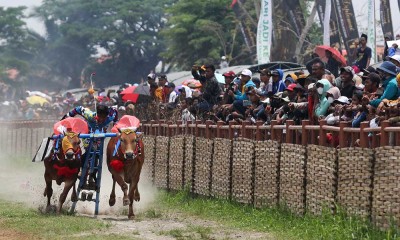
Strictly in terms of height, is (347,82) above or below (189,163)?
above

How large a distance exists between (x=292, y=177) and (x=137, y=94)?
11312 mm

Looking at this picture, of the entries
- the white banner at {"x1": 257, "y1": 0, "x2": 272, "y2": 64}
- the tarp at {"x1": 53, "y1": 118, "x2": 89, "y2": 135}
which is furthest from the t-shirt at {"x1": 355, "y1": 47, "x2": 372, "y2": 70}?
the white banner at {"x1": 257, "y1": 0, "x2": 272, "y2": 64}

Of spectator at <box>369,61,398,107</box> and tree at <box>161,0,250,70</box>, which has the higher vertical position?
tree at <box>161,0,250,70</box>

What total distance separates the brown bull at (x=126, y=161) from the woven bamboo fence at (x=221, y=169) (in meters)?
1.60

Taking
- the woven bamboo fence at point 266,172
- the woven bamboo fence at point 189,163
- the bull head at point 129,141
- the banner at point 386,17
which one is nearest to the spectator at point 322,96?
the woven bamboo fence at point 266,172

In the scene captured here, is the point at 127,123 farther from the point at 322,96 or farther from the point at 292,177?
the point at 322,96

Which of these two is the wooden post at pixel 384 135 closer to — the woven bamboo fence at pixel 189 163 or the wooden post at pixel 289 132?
the wooden post at pixel 289 132

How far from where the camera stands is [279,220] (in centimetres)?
1425

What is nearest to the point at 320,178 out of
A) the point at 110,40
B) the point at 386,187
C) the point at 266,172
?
the point at 386,187

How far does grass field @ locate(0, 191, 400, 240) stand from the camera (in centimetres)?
1210

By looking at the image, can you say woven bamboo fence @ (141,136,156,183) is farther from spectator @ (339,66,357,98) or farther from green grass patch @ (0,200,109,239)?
spectator @ (339,66,357,98)

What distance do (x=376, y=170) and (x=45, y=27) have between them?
67.6 meters

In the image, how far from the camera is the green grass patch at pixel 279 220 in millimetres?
11846

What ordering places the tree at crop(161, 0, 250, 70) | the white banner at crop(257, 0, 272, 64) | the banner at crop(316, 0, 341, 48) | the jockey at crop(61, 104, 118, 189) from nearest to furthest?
the jockey at crop(61, 104, 118, 189) → the banner at crop(316, 0, 341, 48) → the white banner at crop(257, 0, 272, 64) → the tree at crop(161, 0, 250, 70)
